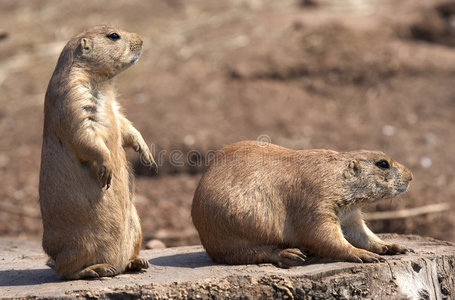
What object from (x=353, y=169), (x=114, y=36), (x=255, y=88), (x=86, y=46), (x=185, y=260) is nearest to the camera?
(x=86, y=46)

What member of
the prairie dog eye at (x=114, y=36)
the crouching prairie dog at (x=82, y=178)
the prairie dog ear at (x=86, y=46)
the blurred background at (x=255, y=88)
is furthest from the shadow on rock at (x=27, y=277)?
the blurred background at (x=255, y=88)

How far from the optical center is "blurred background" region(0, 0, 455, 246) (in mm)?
10078

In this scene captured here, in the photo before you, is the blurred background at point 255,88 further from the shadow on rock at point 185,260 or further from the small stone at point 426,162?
the shadow on rock at point 185,260

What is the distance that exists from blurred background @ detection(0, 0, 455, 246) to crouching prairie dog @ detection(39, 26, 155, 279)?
396 cm

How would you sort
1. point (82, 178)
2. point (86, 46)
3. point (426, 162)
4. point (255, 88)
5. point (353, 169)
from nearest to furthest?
point (82, 178) → point (86, 46) → point (353, 169) → point (426, 162) → point (255, 88)

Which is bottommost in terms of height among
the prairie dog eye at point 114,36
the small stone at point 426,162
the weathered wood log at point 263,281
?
the weathered wood log at point 263,281

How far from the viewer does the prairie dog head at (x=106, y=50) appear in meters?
5.03

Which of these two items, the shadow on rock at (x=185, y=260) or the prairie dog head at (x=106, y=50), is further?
the shadow on rock at (x=185, y=260)

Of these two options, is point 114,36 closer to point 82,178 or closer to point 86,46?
point 86,46

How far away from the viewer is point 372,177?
5328 mm

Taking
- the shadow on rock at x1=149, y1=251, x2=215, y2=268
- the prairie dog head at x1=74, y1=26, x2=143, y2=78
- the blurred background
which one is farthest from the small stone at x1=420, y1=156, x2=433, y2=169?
the prairie dog head at x1=74, y1=26, x2=143, y2=78

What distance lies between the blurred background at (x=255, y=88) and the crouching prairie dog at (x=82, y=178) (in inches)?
156

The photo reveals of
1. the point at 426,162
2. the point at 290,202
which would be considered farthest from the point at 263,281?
the point at 426,162

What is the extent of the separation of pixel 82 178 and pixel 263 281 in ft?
4.90
